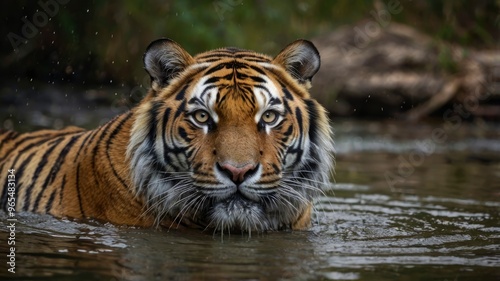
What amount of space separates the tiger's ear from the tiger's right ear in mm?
442

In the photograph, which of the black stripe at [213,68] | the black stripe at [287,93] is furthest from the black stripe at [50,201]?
the black stripe at [287,93]

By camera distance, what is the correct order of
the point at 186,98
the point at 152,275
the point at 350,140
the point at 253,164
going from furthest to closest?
the point at 350,140, the point at 186,98, the point at 253,164, the point at 152,275

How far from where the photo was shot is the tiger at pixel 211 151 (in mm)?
3867

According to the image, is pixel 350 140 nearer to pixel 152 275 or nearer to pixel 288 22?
pixel 288 22

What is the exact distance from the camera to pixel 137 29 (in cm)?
1157

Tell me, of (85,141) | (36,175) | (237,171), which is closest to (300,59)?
(237,171)

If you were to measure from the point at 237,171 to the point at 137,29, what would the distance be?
8.14 meters

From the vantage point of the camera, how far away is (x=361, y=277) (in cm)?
322

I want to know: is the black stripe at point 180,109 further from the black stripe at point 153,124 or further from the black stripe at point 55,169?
the black stripe at point 55,169

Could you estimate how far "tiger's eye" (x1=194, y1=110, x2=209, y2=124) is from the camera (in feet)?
13.1

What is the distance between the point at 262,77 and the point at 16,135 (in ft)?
6.22

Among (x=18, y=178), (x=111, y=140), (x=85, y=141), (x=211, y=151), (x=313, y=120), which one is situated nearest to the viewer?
(x=211, y=151)

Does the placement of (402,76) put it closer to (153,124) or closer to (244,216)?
(153,124)

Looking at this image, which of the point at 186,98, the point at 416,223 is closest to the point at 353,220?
the point at 416,223
